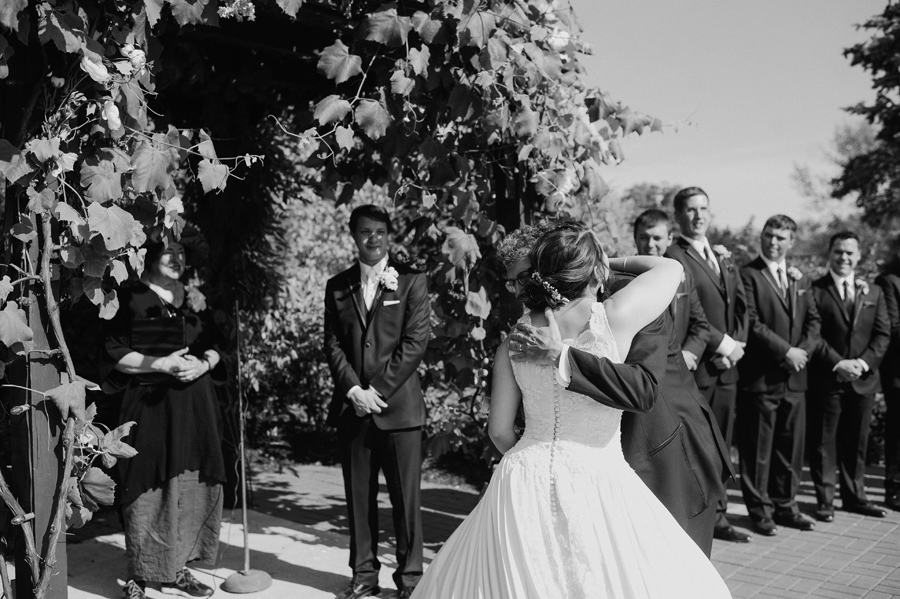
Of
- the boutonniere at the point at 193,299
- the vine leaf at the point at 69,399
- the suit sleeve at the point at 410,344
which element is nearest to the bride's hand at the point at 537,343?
the vine leaf at the point at 69,399

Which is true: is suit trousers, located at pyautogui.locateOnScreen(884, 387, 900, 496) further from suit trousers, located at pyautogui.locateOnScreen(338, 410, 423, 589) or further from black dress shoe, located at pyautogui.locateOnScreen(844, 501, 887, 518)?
suit trousers, located at pyautogui.locateOnScreen(338, 410, 423, 589)

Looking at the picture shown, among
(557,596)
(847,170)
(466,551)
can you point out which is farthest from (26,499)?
(847,170)

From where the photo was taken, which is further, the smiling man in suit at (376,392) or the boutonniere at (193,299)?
the boutonniere at (193,299)

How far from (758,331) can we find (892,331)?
59.8 inches

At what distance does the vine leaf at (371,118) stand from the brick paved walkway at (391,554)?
2479 mm

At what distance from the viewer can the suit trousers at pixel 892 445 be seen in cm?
698

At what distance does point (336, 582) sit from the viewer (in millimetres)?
5004

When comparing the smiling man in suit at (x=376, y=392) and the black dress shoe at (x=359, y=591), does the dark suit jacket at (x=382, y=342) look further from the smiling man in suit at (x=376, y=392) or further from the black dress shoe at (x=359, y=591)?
the black dress shoe at (x=359, y=591)

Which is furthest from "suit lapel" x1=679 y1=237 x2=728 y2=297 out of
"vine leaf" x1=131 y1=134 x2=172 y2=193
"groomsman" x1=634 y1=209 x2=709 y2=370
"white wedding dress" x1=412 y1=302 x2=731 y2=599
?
"vine leaf" x1=131 y1=134 x2=172 y2=193

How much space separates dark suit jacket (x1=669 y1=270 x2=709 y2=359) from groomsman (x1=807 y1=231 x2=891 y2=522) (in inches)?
67.1

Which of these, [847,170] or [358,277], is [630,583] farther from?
[847,170]

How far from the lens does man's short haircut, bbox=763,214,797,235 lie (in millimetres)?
6395

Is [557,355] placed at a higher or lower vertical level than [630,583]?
higher

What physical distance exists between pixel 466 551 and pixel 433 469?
548 centimetres
